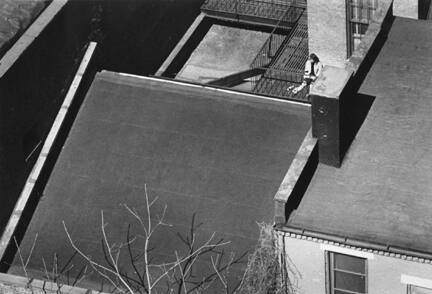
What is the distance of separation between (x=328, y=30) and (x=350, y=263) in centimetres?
1132

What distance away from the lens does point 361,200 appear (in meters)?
27.2

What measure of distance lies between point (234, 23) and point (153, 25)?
4.35m

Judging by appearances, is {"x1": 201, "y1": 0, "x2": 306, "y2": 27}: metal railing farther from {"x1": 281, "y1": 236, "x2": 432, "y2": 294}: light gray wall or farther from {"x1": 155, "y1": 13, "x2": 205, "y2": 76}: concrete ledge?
{"x1": 281, "y1": 236, "x2": 432, "y2": 294}: light gray wall

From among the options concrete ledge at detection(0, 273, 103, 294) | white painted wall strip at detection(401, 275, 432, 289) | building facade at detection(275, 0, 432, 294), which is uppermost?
building facade at detection(275, 0, 432, 294)

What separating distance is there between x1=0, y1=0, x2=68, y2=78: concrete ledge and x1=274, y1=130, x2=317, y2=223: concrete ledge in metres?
8.67

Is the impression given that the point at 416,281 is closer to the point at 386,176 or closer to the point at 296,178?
the point at 386,176

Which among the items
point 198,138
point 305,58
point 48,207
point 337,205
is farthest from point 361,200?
point 305,58

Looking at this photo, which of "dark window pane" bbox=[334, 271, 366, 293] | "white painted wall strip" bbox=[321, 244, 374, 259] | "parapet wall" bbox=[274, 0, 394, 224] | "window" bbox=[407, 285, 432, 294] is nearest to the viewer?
"white painted wall strip" bbox=[321, 244, 374, 259]

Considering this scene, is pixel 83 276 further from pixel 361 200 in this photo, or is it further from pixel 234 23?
pixel 234 23

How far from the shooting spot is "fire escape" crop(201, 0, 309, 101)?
38.5m

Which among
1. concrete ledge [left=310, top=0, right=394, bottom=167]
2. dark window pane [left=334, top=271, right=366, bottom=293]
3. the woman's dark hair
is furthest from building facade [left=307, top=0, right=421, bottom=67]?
dark window pane [left=334, top=271, right=366, bottom=293]

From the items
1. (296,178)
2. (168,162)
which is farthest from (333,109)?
(168,162)

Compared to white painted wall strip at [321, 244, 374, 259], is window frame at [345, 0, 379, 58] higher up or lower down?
higher up

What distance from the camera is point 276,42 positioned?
4209 cm
